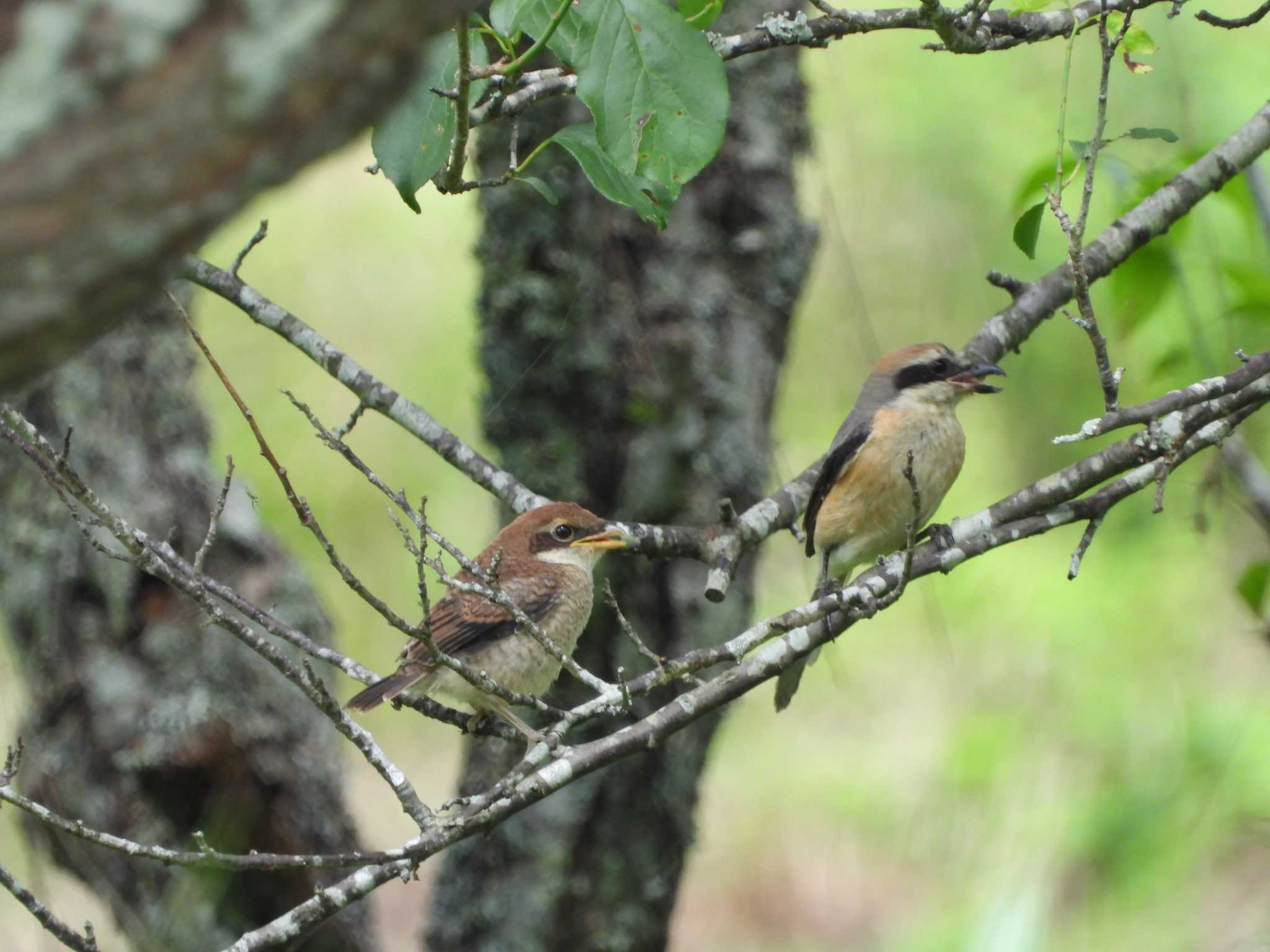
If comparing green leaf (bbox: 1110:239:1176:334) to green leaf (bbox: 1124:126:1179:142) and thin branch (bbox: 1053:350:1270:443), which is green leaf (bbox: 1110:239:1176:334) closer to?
green leaf (bbox: 1124:126:1179:142)

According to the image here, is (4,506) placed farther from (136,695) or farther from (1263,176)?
(1263,176)

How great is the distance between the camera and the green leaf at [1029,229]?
3605 mm

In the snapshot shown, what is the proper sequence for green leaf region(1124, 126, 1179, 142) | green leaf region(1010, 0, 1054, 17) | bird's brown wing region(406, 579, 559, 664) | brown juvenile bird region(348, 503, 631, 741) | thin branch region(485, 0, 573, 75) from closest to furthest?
1. thin branch region(485, 0, 573, 75)
2. green leaf region(1010, 0, 1054, 17)
3. green leaf region(1124, 126, 1179, 142)
4. brown juvenile bird region(348, 503, 631, 741)
5. bird's brown wing region(406, 579, 559, 664)

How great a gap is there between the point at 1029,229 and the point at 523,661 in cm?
270

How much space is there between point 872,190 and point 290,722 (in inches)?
247

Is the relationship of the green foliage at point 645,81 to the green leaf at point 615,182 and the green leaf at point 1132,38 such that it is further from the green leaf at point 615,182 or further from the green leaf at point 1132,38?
the green leaf at point 1132,38

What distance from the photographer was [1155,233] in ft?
15.4

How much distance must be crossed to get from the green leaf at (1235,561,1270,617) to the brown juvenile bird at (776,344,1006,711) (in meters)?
1.21

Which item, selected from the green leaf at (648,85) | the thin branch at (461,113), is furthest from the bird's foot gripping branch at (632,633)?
the green leaf at (648,85)

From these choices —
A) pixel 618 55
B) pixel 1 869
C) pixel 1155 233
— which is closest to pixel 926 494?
→ pixel 1155 233

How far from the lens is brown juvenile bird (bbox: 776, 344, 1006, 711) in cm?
532

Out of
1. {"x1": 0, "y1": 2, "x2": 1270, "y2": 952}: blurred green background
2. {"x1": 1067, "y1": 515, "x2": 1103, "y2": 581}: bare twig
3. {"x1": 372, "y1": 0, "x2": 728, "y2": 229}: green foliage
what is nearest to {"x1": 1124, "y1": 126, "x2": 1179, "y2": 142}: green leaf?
{"x1": 1067, "y1": 515, "x2": 1103, "y2": 581}: bare twig

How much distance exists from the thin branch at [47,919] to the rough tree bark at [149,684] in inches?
104

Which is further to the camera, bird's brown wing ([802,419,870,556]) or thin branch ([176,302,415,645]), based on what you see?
bird's brown wing ([802,419,870,556])
